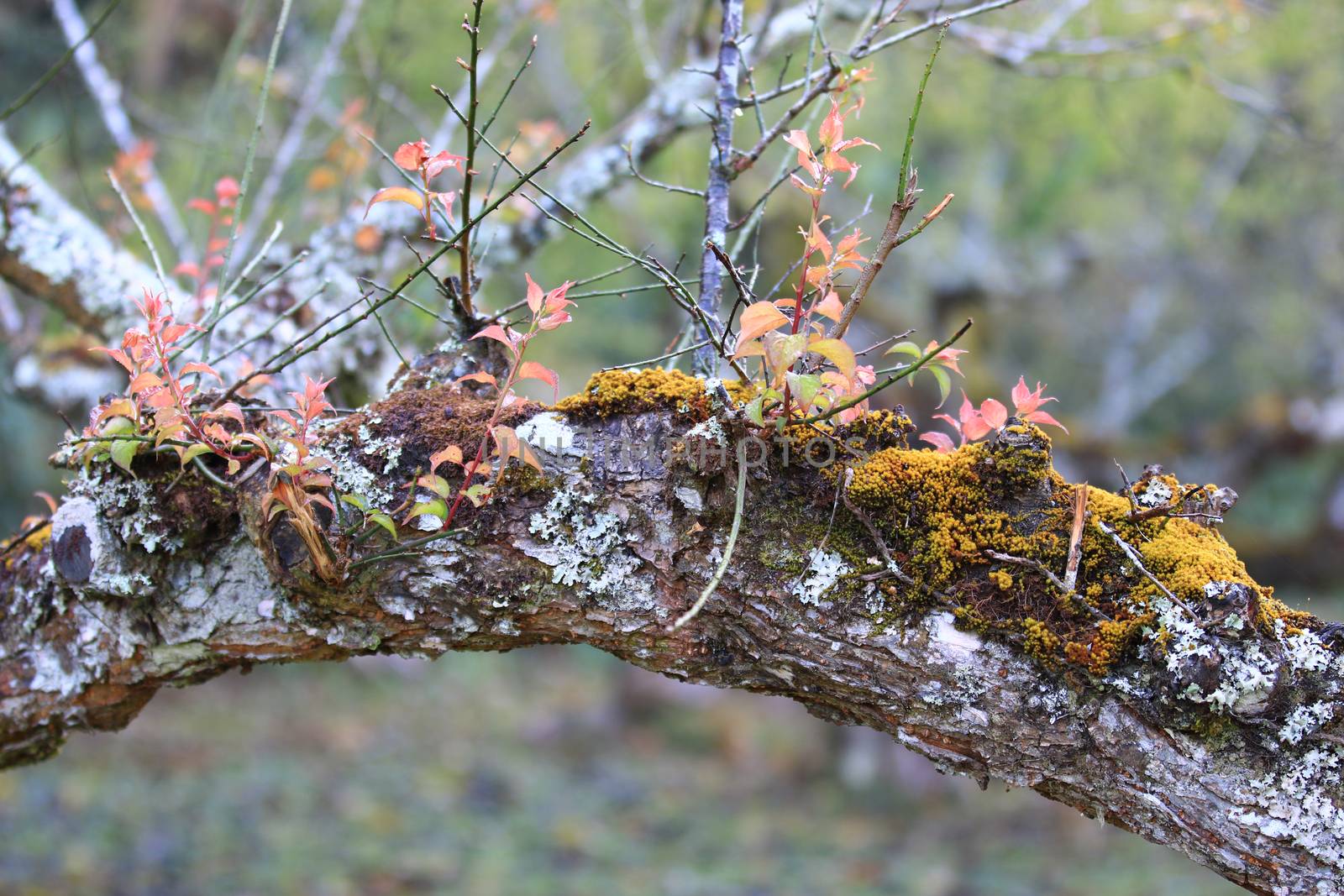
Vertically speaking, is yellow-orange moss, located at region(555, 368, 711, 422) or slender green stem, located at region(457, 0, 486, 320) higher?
slender green stem, located at region(457, 0, 486, 320)

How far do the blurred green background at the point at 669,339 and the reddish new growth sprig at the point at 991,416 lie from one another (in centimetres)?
170

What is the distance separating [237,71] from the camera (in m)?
3.93

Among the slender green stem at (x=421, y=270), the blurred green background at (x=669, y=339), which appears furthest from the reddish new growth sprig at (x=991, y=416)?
the blurred green background at (x=669, y=339)

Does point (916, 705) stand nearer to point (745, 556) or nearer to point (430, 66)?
point (745, 556)

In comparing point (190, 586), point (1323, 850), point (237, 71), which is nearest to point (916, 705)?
point (1323, 850)

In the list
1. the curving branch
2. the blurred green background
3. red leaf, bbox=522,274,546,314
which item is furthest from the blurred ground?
red leaf, bbox=522,274,546,314

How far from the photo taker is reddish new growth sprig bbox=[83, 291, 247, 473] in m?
1.29

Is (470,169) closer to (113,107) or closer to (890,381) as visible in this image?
(890,381)

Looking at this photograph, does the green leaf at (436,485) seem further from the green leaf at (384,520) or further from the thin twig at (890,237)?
the thin twig at (890,237)

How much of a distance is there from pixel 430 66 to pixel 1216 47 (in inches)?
176

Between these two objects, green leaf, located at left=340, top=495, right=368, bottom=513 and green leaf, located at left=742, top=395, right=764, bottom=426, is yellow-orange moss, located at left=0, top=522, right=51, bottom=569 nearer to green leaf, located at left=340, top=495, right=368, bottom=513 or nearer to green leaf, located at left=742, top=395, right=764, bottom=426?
green leaf, located at left=340, top=495, right=368, bottom=513

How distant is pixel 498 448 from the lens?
1.32m

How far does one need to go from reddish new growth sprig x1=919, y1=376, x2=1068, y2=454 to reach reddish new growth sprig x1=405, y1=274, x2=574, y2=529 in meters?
0.57

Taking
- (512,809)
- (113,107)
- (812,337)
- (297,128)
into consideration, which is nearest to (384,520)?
(812,337)
